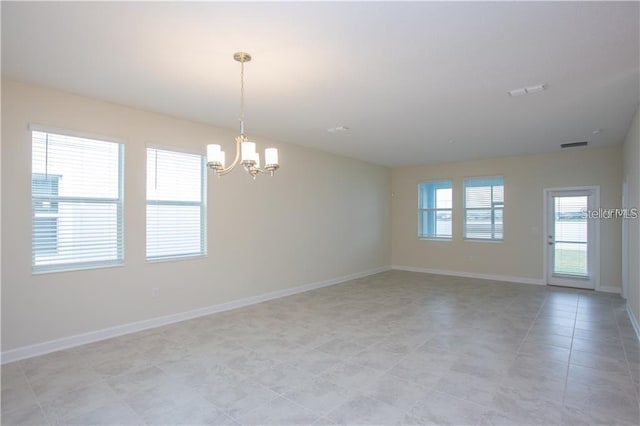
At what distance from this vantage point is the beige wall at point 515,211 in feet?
20.7

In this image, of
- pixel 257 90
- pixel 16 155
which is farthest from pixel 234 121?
pixel 16 155

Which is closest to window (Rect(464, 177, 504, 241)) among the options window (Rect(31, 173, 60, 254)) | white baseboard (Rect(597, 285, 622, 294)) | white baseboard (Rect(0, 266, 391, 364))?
white baseboard (Rect(597, 285, 622, 294))

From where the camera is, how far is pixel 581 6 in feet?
7.08

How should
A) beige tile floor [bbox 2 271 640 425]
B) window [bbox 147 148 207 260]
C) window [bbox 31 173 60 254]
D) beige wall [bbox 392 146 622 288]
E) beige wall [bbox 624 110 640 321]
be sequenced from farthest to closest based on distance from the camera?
1. beige wall [bbox 392 146 622 288]
2. window [bbox 147 148 207 260]
3. beige wall [bbox 624 110 640 321]
4. window [bbox 31 173 60 254]
5. beige tile floor [bbox 2 271 640 425]

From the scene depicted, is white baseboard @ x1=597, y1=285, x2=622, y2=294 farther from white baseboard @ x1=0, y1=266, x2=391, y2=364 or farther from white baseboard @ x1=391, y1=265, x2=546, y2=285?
white baseboard @ x1=0, y1=266, x2=391, y2=364

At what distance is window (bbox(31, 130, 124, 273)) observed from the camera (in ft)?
11.4

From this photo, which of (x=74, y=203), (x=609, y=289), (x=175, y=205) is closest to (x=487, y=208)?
(x=609, y=289)

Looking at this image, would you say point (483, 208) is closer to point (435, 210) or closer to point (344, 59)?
point (435, 210)

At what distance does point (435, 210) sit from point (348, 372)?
6.16 metres

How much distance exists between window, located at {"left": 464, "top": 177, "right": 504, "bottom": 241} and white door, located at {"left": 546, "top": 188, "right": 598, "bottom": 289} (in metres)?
0.92

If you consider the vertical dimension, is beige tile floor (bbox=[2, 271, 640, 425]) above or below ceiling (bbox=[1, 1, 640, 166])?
below

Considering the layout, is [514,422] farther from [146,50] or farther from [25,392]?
[146,50]

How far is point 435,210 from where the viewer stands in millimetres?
8438

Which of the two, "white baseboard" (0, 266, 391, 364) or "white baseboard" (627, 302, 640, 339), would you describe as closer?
"white baseboard" (0, 266, 391, 364)
